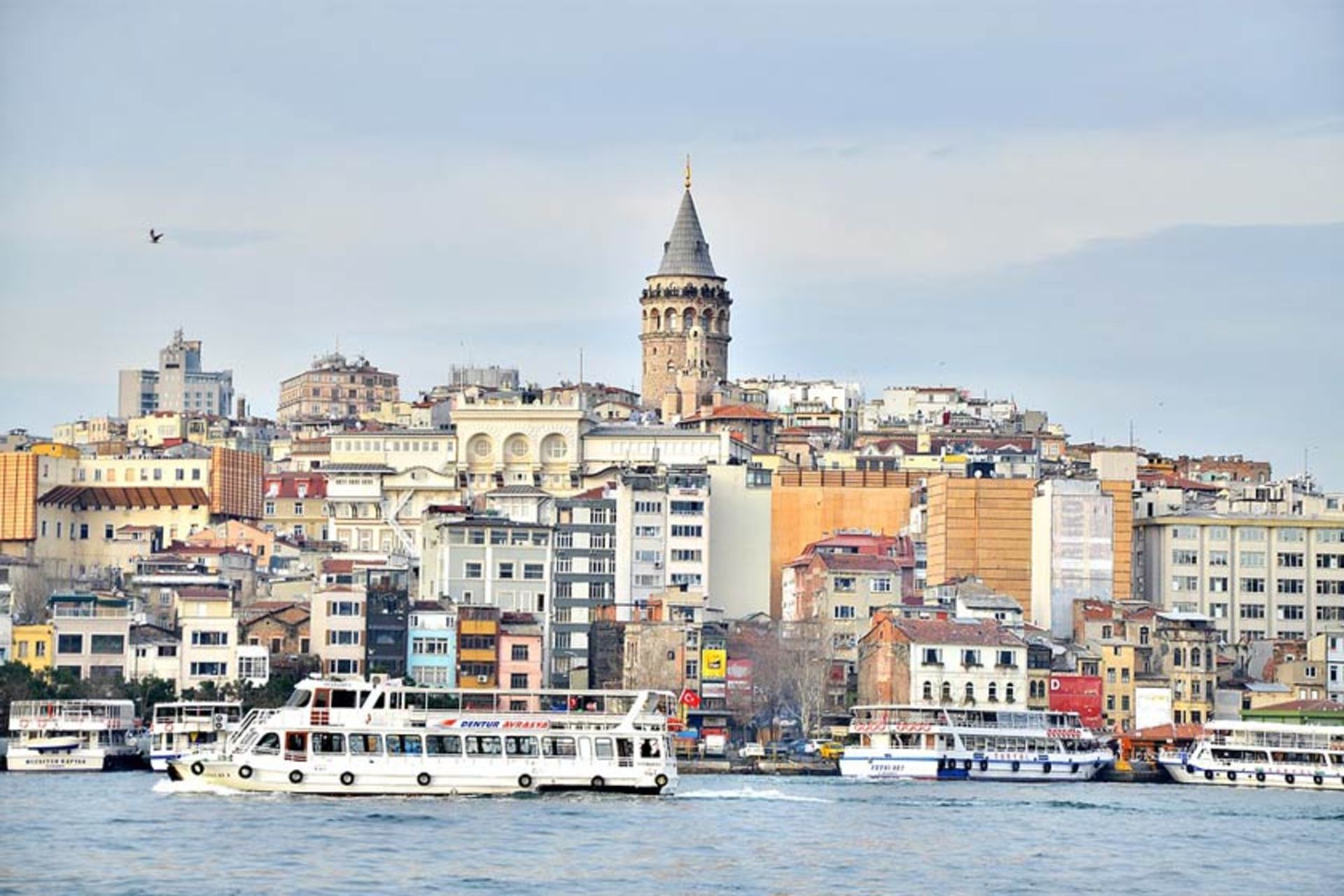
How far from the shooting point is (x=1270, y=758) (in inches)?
3086

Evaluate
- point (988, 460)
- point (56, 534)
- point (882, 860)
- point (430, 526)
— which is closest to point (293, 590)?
point (430, 526)

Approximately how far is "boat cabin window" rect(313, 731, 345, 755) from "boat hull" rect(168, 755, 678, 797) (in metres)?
0.36

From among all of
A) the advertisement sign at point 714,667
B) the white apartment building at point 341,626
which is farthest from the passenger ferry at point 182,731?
the advertisement sign at point 714,667

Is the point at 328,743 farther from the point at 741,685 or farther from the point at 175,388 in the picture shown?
the point at 175,388

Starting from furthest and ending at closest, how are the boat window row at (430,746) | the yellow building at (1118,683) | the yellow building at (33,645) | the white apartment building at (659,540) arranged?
the white apartment building at (659,540), the yellow building at (1118,683), the yellow building at (33,645), the boat window row at (430,746)

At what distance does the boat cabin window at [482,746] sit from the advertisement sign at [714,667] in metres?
29.3

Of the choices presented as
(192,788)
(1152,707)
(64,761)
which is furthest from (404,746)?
(1152,707)

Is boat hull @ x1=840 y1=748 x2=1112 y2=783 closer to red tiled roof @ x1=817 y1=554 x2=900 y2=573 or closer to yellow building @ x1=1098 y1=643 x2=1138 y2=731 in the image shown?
yellow building @ x1=1098 y1=643 x2=1138 y2=731

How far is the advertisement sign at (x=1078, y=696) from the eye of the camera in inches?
3543

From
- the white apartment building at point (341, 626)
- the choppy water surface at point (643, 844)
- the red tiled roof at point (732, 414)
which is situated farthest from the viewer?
the red tiled roof at point (732, 414)

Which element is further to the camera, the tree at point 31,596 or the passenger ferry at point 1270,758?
the tree at point 31,596

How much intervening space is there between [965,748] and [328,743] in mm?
23311

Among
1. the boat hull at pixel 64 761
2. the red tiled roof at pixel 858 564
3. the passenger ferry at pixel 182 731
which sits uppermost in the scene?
the red tiled roof at pixel 858 564

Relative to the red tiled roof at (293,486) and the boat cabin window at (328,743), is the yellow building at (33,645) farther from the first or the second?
the red tiled roof at (293,486)
